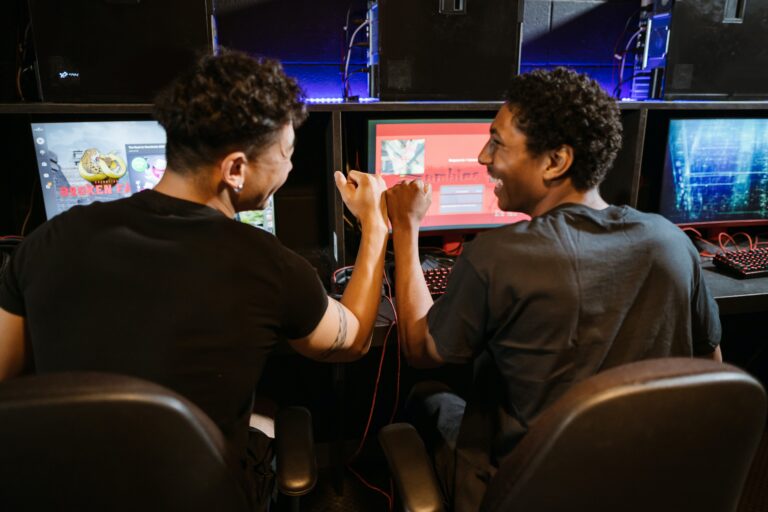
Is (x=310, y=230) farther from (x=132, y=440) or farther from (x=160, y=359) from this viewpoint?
(x=132, y=440)

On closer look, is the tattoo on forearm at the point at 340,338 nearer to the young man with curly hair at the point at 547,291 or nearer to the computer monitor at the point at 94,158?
the young man with curly hair at the point at 547,291

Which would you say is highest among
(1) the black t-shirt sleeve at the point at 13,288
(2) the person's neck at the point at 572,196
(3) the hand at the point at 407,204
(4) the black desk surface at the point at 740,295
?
(2) the person's neck at the point at 572,196

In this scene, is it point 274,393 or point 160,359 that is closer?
point 160,359

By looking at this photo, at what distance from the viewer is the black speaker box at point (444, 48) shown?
1.52 m

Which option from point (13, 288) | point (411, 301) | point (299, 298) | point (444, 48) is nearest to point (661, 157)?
point (444, 48)

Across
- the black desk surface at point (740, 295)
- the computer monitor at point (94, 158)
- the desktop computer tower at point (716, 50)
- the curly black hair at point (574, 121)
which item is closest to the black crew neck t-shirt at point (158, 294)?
the curly black hair at point (574, 121)

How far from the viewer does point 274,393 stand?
204cm

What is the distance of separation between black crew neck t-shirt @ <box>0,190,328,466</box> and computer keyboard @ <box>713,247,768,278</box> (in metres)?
1.36

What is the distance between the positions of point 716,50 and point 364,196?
1.22m

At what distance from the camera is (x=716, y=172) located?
1.95 metres

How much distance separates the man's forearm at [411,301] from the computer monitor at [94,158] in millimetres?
776

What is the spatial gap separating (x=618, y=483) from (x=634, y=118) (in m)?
1.37

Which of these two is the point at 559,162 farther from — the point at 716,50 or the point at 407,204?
the point at 716,50

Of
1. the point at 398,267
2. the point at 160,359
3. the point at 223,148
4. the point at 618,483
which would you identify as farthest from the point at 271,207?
the point at 618,483
